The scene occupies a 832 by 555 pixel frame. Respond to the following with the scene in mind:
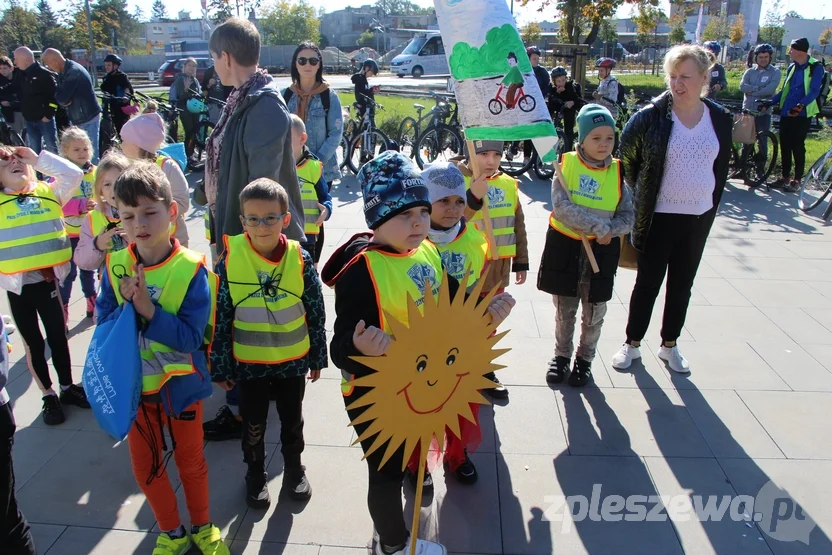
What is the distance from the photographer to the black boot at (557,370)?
3.91 m

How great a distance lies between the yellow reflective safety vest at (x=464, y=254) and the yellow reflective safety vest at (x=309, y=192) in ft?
4.57

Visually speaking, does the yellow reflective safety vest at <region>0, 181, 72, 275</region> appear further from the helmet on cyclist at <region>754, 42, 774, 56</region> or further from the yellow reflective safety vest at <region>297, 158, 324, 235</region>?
the helmet on cyclist at <region>754, 42, 774, 56</region>

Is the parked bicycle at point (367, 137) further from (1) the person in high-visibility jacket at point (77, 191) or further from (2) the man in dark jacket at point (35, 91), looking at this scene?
(1) the person in high-visibility jacket at point (77, 191)

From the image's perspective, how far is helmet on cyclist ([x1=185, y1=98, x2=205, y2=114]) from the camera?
10.3 m

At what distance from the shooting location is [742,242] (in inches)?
265

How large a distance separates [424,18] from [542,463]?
98.0 meters

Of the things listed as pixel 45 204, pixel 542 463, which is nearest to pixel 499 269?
pixel 542 463

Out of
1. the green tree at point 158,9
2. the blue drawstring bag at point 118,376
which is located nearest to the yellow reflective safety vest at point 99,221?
the blue drawstring bag at point 118,376

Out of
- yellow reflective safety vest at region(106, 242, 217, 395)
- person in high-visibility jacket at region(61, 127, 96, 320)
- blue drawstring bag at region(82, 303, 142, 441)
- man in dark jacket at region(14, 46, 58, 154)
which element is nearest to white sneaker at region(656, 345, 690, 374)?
yellow reflective safety vest at region(106, 242, 217, 395)

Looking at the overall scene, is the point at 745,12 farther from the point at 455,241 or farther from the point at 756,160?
the point at 455,241

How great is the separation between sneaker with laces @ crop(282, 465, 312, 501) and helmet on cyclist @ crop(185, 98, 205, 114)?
8.85 m

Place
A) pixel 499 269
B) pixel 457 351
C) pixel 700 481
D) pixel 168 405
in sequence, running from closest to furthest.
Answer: pixel 457 351, pixel 168 405, pixel 700 481, pixel 499 269

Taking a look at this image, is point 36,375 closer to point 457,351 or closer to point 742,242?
point 457,351

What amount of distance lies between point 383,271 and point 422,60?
30278mm
